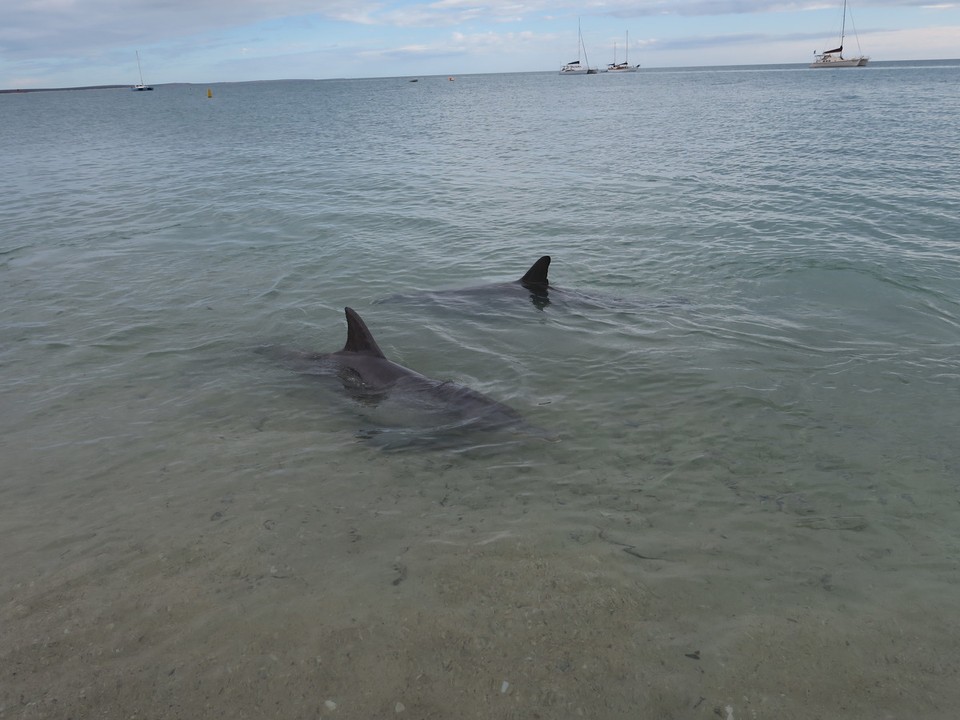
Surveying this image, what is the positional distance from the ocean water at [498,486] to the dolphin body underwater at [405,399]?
16 centimetres

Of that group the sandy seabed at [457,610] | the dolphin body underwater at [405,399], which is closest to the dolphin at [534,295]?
the dolphin body underwater at [405,399]

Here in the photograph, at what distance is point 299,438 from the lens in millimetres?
7383

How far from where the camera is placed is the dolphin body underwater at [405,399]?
7.32 meters

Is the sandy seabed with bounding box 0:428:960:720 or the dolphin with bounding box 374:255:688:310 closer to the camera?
the sandy seabed with bounding box 0:428:960:720

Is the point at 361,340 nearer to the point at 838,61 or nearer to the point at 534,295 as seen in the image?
the point at 534,295

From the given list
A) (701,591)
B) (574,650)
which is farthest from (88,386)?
(701,591)

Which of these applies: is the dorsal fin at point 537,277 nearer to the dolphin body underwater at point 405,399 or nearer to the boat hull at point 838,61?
the dolphin body underwater at point 405,399

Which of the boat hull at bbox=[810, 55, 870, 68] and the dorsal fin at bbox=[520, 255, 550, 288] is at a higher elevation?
the boat hull at bbox=[810, 55, 870, 68]

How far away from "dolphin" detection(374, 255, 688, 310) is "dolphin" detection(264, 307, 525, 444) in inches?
144

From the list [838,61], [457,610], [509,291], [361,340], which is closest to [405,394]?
[361,340]

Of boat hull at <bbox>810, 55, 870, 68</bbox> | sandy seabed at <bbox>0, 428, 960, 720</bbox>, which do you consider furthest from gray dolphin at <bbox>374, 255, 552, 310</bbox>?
boat hull at <bbox>810, 55, 870, 68</bbox>

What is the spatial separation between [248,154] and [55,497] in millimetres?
38164

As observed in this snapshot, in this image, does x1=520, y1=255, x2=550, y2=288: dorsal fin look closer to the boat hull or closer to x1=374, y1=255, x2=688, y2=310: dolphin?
x1=374, y1=255, x2=688, y2=310: dolphin

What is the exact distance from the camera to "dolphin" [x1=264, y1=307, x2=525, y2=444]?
743cm
